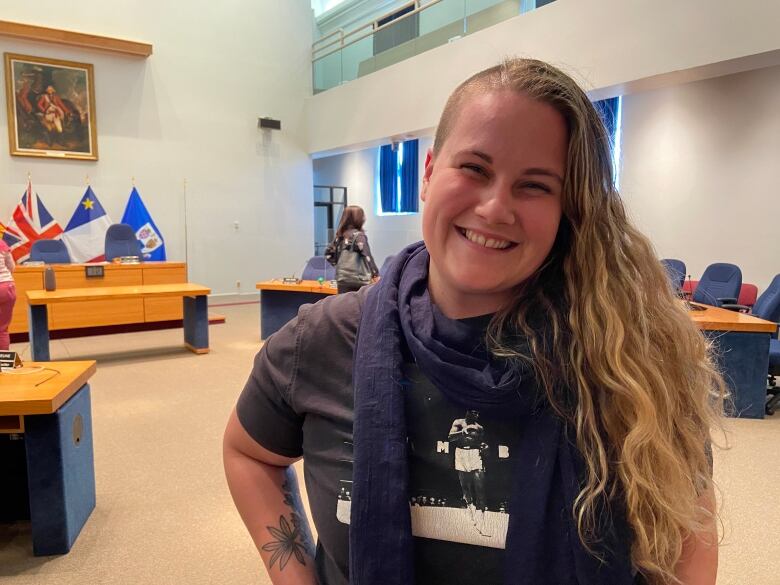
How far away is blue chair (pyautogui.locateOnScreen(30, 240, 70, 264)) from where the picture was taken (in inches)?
287

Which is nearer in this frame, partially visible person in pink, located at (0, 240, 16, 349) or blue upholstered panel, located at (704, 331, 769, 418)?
blue upholstered panel, located at (704, 331, 769, 418)

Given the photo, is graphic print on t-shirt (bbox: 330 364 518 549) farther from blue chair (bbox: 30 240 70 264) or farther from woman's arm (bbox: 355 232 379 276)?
blue chair (bbox: 30 240 70 264)

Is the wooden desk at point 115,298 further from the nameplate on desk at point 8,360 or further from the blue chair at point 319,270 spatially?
the nameplate on desk at point 8,360

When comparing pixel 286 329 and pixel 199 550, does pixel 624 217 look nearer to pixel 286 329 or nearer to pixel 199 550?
pixel 286 329

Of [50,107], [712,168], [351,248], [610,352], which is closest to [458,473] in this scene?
[610,352]

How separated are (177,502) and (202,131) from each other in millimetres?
8099

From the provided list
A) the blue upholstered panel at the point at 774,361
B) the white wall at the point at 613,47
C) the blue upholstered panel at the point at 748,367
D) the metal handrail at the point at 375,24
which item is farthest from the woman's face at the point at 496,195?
the metal handrail at the point at 375,24

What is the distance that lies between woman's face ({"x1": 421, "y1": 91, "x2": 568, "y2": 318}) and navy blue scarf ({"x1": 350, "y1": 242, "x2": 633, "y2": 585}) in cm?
10

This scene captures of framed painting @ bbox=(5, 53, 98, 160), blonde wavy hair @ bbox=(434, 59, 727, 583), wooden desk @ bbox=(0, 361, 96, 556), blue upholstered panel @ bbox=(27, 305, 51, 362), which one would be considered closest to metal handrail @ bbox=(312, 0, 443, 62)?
framed painting @ bbox=(5, 53, 98, 160)

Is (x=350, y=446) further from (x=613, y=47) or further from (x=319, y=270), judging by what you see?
(x=319, y=270)

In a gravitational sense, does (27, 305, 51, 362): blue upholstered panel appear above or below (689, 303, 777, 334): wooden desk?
below

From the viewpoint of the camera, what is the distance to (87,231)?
834 cm

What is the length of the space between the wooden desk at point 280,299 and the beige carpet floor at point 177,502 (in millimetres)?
1678

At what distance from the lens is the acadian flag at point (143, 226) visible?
8.73 m
